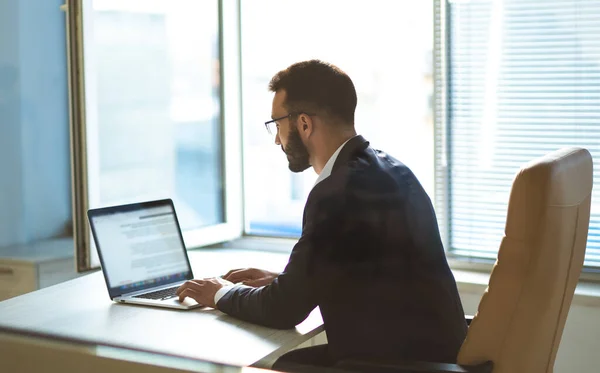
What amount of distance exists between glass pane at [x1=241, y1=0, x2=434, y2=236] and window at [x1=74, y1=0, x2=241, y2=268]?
0.28 ft

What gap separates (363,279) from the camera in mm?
1712

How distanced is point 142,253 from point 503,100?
1.28 metres

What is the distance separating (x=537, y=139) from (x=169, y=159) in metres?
1.25

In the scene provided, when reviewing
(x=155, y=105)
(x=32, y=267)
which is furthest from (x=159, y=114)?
(x=32, y=267)

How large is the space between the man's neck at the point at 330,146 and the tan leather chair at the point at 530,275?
0.53 m

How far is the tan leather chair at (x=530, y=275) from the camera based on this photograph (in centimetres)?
146

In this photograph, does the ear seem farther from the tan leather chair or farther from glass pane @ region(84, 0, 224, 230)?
glass pane @ region(84, 0, 224, 230)

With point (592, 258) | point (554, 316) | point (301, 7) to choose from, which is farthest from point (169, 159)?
point (554, 316)

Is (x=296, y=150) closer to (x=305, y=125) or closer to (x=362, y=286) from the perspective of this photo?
(x=305, y=125)

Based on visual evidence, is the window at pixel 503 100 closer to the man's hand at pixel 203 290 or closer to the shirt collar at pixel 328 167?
the shirt collar at pixel 328 167

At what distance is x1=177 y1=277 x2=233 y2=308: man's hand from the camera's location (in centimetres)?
182

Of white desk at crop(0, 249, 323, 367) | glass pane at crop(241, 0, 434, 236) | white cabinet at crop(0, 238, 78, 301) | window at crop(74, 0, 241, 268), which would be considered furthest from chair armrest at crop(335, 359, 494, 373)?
white cabinet at crop(0, 238, 78, 301)

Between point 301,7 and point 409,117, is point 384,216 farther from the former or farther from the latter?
point 301,7

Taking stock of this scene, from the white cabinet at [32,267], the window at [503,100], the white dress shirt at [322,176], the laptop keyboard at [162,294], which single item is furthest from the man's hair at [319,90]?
the white cabinet at [32,267]
